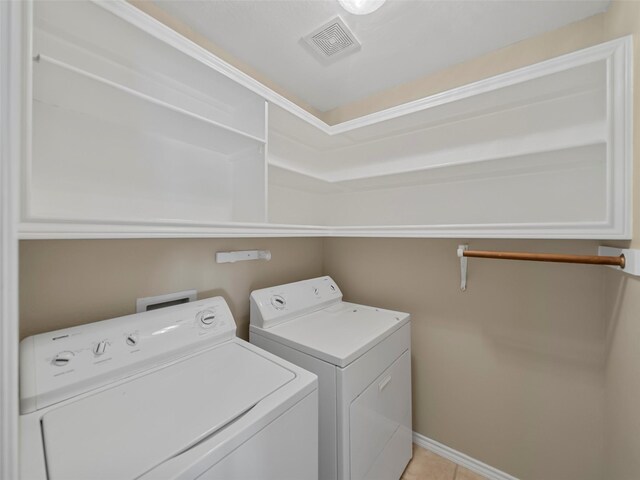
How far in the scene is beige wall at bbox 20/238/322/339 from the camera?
95 centimetres

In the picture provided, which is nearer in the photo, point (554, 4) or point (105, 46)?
point (105, 46)

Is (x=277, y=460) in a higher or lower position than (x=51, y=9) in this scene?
lower

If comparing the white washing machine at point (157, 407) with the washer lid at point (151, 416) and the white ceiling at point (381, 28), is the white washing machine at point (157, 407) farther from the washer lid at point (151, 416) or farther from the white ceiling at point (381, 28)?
the white ceiling at point (381, 28)

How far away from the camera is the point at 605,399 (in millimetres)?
1271

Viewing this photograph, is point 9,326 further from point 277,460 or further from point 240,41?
point 240,41

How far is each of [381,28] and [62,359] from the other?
1991 mm

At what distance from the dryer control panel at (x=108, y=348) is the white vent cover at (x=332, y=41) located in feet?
5.05

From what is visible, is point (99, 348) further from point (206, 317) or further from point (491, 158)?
point (491, 158)

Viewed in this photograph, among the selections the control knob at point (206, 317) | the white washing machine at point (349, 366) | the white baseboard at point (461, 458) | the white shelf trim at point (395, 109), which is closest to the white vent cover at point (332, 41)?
the white shelf trim at point (395, 109)

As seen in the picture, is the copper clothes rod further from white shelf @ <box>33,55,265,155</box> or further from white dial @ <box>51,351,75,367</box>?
white dial @ <box>51,351,75,367</box>

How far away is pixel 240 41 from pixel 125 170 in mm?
980

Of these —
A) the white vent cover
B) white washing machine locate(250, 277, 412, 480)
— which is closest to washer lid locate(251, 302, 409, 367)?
white washing machine locate(250, 277, 412, 480)

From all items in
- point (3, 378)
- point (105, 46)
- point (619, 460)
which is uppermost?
point (105, 46)

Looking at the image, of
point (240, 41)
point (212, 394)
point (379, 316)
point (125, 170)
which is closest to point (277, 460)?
point (212, 394)
